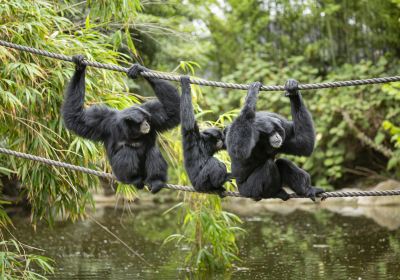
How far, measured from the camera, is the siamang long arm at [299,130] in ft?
24.6

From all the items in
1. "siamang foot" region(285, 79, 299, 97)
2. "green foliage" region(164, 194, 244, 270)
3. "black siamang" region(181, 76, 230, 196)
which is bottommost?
"green foliage" region(164, 194, 244, 270)

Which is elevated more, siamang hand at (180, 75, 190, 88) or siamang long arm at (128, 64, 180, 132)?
siamang hand at (180, 75, 190, 88)

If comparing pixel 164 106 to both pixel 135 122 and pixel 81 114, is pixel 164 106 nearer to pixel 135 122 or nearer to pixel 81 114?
pixel 135 122

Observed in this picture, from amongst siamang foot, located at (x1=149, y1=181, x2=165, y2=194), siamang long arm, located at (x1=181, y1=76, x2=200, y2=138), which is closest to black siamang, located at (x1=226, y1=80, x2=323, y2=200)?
siamang long arm, located at (x1=181, y1=76, x2=200, y2=138)

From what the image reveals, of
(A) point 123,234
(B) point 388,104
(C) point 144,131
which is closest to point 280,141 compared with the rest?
(C) point 144,131

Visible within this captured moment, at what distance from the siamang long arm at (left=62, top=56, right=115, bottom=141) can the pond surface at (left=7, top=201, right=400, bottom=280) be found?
410 cm

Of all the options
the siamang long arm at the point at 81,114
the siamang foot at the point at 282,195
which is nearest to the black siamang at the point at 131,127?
the siamang long arm at the point at 81,114

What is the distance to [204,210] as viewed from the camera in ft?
39.1

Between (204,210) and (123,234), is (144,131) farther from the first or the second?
(123,234)

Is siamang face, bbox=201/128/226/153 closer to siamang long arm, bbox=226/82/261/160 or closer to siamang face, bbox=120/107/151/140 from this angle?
siamang face, bbox=120/107/151/140

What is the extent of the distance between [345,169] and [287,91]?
17.5 meters

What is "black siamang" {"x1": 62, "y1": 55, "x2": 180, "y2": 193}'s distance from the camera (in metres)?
8.23

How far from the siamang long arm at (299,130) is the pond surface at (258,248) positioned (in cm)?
454

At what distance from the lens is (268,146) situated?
772 cm
